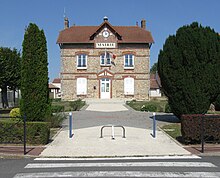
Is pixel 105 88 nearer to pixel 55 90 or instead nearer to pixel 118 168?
pixel 55 90

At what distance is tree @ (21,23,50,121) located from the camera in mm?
12766

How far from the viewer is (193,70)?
15.7m

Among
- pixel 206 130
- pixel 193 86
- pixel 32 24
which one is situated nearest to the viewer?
pixel 206 130

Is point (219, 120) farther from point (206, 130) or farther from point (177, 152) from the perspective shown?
point (177, 152)

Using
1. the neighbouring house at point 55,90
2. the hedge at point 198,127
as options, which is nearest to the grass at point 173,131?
the hedge at point 198,127

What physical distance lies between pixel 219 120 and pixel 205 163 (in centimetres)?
309

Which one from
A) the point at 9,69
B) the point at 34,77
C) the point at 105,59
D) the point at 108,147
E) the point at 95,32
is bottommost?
the point at 108,147

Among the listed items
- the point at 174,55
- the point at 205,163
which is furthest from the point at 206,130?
the point at 174,55

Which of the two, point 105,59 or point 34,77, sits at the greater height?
point 105,59

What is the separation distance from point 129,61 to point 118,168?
3356cm

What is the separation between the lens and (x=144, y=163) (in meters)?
8.40

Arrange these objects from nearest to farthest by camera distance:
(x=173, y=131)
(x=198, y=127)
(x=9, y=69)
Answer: (x=198, y=127) < (x=173, y=131) < (x=9, y=69)

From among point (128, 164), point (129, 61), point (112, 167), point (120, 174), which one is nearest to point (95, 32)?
point (129, 61)

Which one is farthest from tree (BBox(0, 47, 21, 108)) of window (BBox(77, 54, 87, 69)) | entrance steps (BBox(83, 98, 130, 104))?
window (BBox(77, 54, 87, 69))
